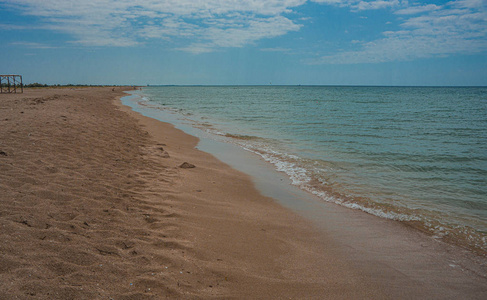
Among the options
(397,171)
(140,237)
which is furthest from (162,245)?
(397,171)

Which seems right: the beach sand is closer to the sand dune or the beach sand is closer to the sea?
the sand dune

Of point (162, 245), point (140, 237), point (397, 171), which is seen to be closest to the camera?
point (162, 245)

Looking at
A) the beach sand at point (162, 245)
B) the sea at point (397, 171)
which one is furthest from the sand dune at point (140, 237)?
the sea at point (397, 171)

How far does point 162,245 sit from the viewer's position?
3707mm

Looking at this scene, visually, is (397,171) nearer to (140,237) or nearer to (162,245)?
(162,245)

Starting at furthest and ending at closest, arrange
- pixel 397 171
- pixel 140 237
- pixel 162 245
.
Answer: pixel 397 171
pixel 140 237
pixel 162 245

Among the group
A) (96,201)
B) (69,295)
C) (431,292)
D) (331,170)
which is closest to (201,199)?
(96,201)

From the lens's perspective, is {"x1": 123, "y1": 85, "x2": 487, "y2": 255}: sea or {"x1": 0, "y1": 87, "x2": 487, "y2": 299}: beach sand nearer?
{"x1": 0, "y1": 87, "x2": 487, "y2": 299}: beach sand

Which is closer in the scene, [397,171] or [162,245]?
[162,245]

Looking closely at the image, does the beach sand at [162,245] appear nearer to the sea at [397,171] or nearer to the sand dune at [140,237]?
the sand dune at [140,237]

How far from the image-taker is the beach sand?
288 centimetres

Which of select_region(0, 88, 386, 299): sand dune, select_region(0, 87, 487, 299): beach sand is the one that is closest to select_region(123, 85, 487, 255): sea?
select_region(0, 87, 487, 299): beach sand

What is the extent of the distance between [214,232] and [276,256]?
3.39ft

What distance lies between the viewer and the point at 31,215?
372 cm
